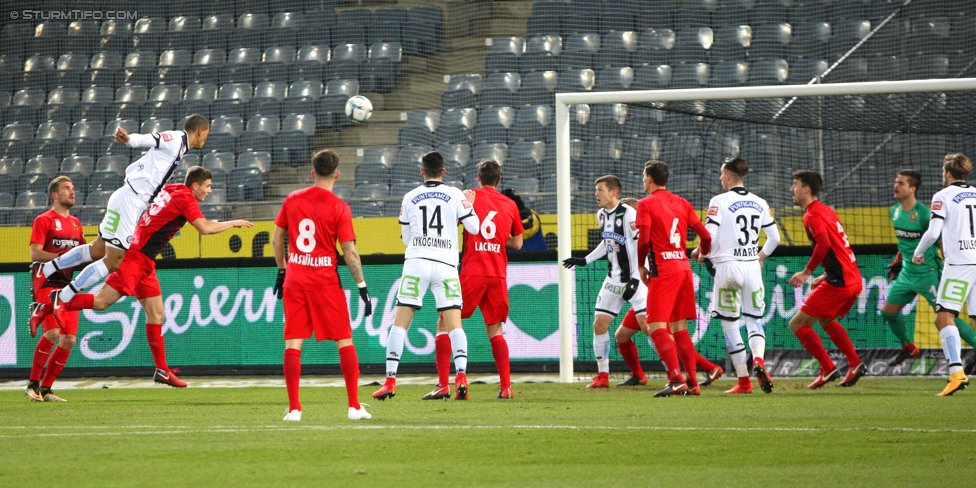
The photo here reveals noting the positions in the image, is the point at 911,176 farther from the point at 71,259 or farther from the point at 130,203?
the point at 71,259

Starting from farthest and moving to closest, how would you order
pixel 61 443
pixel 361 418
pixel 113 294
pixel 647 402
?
1. pixel 113 294
2. pixel 647 402
3. pixel 361 418
4. pixel 61 443

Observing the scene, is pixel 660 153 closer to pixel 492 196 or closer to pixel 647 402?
Answer: pixel 492 196

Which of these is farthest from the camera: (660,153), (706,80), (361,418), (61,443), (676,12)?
(676,12)

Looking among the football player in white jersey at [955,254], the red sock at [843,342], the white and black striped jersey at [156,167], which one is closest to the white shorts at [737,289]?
the red sock at [843,342]

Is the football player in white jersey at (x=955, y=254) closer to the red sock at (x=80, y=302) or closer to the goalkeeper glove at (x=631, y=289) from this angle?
the goalkeeper glove at (x=631, y=289)

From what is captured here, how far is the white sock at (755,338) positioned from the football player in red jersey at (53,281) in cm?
634

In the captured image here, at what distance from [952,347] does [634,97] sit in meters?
3.95

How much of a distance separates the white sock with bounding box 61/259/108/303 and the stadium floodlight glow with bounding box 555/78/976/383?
4529 mm

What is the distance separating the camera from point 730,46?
1797 cm

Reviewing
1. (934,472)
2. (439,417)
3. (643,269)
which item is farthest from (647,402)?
(934,472)

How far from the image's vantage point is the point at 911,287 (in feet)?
35.0

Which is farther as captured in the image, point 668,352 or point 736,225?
point 736,225

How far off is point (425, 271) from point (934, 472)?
4722 mm

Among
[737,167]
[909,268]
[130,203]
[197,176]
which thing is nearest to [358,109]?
[197,176]
